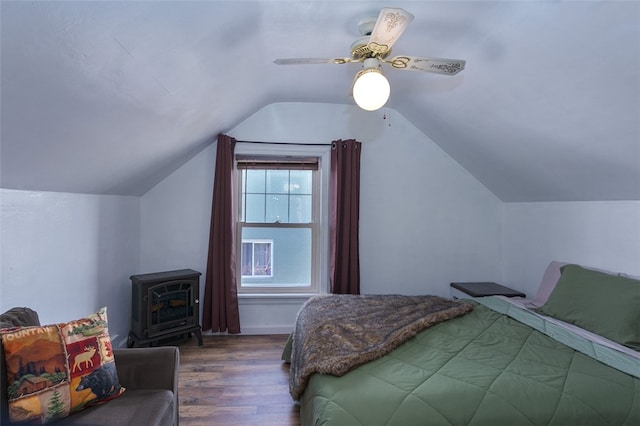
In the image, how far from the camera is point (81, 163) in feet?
6.56

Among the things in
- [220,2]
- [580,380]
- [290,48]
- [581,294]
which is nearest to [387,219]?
[581,294]

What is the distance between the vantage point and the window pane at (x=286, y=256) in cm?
367

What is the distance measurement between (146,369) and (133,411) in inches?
10.1

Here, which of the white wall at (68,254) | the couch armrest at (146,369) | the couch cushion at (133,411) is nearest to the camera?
the couch cushion at (133,411)

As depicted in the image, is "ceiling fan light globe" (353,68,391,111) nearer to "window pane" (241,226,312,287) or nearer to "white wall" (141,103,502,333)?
"white wall" (141,103,502,333)

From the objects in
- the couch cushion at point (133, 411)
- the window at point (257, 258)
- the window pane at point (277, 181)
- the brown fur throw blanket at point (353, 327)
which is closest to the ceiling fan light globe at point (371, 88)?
the brown fur throw blanket at point (353, 327)

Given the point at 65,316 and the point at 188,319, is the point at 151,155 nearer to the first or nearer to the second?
the point at 65,316

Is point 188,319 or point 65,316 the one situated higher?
point 65,316

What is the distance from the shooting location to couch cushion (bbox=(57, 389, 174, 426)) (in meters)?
1.34

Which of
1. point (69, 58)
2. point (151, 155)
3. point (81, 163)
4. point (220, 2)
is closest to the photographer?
point (69, 58)

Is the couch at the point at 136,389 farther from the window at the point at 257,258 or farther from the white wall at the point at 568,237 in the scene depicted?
the white wall at the point at 568,237

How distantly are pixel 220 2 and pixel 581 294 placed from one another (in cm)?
284

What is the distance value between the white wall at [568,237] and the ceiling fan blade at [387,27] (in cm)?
221

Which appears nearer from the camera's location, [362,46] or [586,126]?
[362,46]
